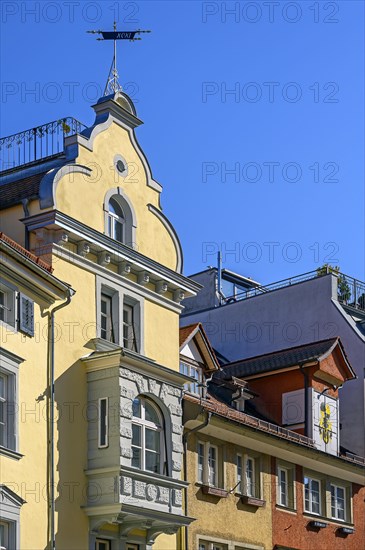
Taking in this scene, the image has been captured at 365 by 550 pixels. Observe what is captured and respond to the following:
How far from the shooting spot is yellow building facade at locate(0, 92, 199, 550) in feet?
96.1

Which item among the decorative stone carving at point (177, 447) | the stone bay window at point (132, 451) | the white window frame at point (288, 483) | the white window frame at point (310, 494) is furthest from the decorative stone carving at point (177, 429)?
the white window frame at point (310, 494)

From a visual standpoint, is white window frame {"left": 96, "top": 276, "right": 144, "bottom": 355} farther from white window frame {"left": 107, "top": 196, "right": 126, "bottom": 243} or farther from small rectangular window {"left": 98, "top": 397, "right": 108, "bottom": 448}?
small rectangular window {"left": 98, "top": 397, "right": 108, "bottom": 448}

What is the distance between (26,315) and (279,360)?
17.7 metres

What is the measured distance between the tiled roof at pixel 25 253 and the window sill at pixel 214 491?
9.43 meters

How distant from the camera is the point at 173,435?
3306 centimetres

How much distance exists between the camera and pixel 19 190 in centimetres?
3294

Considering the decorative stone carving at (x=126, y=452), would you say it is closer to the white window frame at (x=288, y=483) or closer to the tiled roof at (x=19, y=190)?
the tiled roof at (x=19, y=190)

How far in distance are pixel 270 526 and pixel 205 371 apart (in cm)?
529

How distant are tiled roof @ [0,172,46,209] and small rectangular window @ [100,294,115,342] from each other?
3.30m

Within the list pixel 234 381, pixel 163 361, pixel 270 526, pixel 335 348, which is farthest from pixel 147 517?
pixel 335 348

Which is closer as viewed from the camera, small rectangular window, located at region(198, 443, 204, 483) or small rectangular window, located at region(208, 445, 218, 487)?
small rectangular window, located at region(198, 443, 204, 483)

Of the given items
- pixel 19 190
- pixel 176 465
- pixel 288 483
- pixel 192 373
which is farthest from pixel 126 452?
pixel 288 483

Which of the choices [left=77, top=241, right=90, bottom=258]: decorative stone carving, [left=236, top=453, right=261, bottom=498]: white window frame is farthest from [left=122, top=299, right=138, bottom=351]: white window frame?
[left=236, top=453, right=261, bottom=498]: white window frame

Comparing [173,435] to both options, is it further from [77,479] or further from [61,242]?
[61,242]
